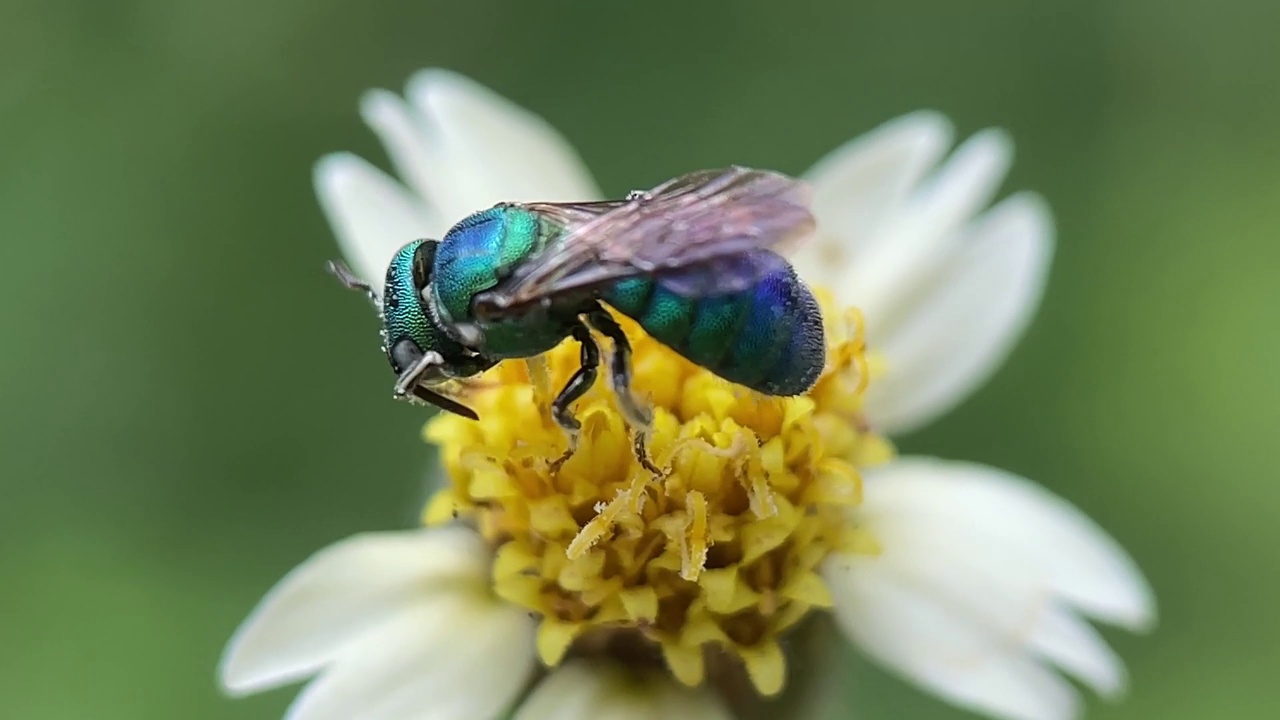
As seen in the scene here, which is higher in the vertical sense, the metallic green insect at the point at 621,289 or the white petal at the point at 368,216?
the metallic green insect at the point at 621,289

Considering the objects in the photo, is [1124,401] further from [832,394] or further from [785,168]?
[832,394]

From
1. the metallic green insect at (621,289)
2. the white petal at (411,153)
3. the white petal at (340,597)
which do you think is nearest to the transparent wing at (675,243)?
the metallic green insect at (621,289)

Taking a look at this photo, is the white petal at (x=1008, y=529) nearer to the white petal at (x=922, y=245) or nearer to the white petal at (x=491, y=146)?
the white petal at (x=922, y=245)

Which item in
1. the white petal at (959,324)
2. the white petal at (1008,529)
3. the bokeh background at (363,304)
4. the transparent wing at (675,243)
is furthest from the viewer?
the bokeh background at (363,304)

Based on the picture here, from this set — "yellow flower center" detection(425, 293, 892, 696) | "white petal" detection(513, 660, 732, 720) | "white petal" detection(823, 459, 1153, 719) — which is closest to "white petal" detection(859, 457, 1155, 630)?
"white petal" detection(823, 459, 1153, 719)

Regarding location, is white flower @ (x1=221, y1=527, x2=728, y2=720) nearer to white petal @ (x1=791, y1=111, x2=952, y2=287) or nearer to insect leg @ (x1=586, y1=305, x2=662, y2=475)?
insect leg @ (x1=586, y1=305, x2=662, y2=475)

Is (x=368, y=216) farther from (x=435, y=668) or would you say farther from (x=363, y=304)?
(x=363, y=304)
